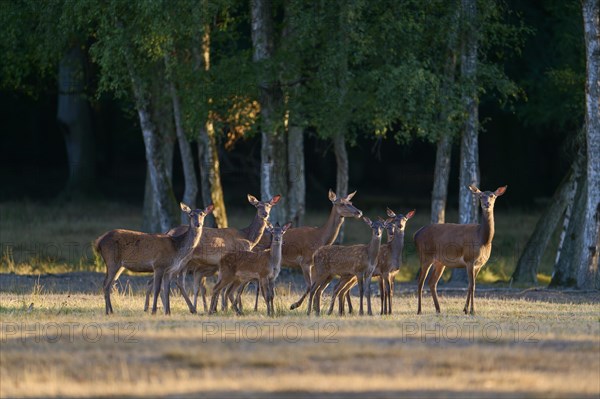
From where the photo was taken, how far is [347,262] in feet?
63.3

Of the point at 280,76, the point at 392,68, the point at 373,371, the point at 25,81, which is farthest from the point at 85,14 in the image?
the point at 373,371

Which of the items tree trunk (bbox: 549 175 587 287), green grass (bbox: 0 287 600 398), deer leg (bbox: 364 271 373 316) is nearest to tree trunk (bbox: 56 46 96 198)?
tree trunk (bbox: 549 175 587 287)

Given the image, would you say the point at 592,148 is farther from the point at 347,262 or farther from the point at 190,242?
the point at 190,242

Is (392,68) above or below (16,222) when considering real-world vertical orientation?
above

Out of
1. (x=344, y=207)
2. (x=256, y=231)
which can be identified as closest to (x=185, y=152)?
(x=344, y=207)

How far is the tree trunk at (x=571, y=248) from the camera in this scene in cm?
2680

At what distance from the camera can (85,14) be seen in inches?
1131

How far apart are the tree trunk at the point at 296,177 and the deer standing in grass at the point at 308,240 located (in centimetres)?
699

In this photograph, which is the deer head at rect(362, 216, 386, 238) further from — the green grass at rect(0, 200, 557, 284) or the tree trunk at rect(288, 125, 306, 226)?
the tree trunk at rect(288, 125, 306, 226)

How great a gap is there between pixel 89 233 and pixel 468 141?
13236 mm

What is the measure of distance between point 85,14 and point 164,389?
701 inches

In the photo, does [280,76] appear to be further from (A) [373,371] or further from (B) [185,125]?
(A) [373,371]

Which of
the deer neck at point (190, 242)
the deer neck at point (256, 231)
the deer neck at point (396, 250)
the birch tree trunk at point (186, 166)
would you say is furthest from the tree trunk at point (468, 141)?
the deer neck at point (190, 242)

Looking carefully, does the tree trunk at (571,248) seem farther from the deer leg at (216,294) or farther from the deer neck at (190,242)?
the deer neck at (190,242)
